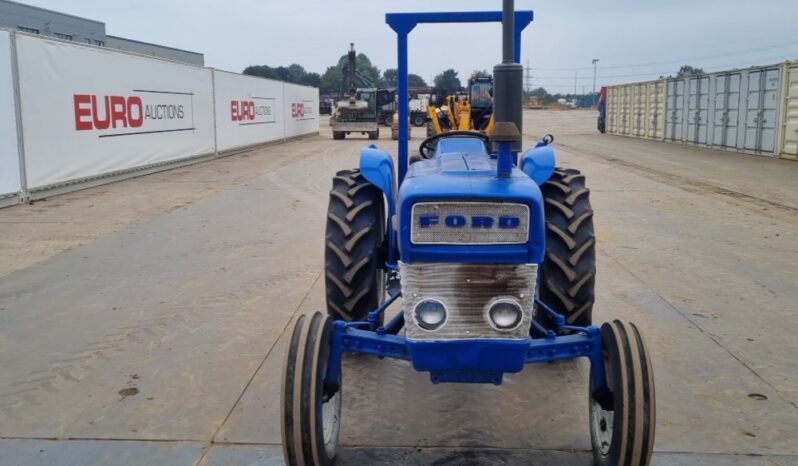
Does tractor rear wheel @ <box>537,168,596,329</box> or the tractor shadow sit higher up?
tractor rear wheel @ <box>537,168,596,329</box>

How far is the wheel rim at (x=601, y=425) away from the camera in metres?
3.41

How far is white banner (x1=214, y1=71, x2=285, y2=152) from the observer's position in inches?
857

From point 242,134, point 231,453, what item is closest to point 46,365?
point 231,453

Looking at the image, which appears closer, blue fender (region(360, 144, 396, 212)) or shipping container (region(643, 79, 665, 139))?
blue fender (region(360, 144, 396, 212))

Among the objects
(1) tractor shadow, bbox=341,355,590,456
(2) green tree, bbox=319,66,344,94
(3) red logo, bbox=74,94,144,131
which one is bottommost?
(1) tractor shadow, bbox=341,355,590,456

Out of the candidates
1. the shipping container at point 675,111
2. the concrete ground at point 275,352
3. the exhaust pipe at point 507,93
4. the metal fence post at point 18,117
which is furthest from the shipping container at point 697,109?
the exhaust pipe at point 507,93

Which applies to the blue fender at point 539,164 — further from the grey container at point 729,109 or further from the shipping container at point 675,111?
the shipping container at point 675,111

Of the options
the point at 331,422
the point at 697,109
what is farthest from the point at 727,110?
the point at 331,422

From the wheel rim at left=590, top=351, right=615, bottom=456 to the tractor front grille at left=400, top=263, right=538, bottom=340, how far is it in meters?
0.63

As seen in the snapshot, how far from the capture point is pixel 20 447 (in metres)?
3.70

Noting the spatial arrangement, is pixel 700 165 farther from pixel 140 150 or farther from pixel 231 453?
pixel 231 453

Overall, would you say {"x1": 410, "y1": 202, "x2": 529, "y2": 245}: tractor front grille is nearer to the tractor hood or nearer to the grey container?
the tractor hood

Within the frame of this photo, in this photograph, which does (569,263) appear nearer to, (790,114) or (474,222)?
(474,222)

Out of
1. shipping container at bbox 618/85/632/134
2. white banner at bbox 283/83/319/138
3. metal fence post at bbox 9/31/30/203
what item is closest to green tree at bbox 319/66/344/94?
white banner at bbox 283/83/319/138
